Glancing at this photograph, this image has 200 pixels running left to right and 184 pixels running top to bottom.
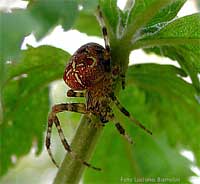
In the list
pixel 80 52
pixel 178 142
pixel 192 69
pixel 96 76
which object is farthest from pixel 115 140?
pixel 192 69

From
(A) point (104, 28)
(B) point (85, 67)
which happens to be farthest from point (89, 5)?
(B) point (85, 67)

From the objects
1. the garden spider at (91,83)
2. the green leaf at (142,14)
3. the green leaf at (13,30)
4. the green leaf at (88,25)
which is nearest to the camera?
the green leaf at (13,30)

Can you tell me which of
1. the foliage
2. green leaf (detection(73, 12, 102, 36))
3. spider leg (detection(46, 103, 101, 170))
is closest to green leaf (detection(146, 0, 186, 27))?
the foliage

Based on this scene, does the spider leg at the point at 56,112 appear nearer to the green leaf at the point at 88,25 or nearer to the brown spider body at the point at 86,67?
the brown spider body at the point at 86,67

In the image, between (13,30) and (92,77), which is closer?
(13,30)

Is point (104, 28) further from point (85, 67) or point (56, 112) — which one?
point (56, 112)

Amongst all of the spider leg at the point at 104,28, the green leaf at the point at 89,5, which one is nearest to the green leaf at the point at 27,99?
the spider leg at the point at 104,28
